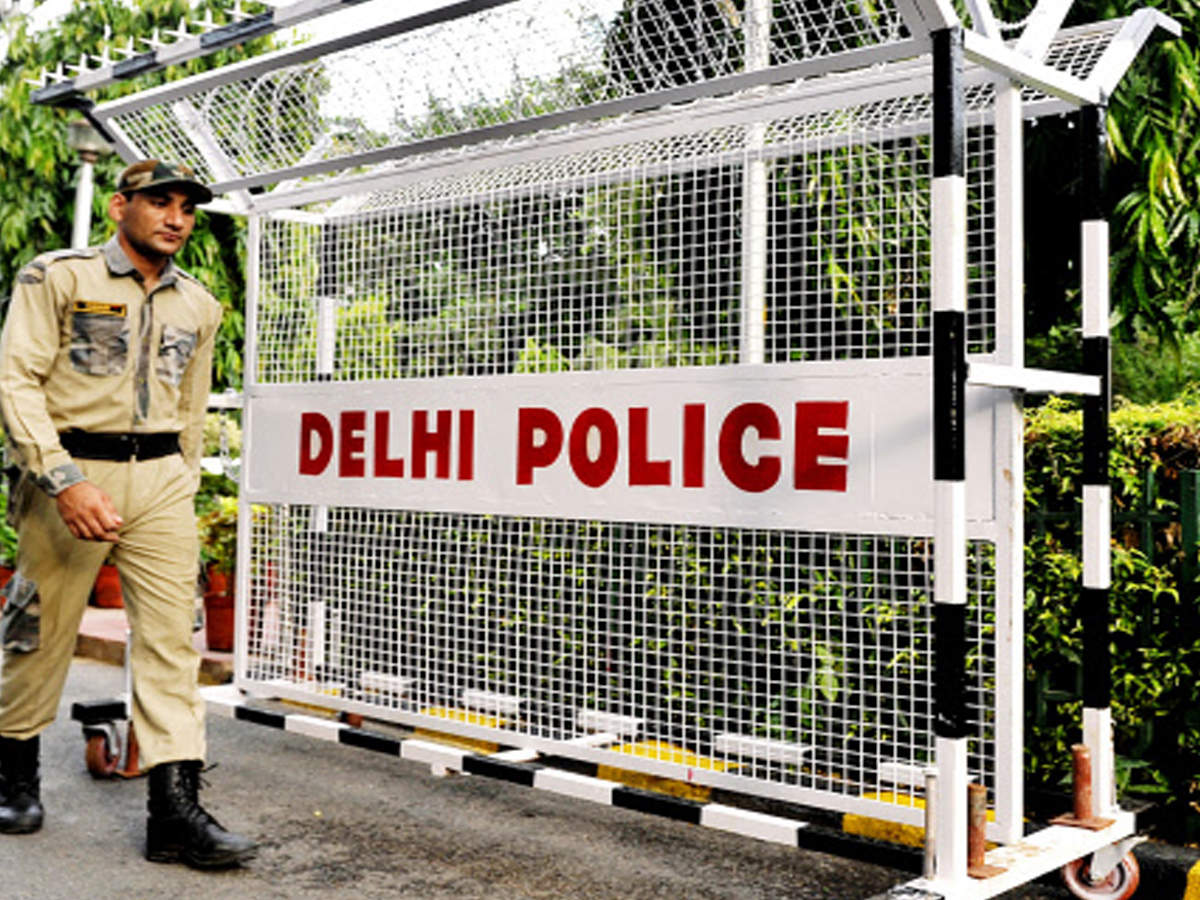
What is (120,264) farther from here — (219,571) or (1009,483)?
(219,571)

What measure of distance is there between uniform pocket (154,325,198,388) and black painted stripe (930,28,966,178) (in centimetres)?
258

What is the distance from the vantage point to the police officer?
4.21 m

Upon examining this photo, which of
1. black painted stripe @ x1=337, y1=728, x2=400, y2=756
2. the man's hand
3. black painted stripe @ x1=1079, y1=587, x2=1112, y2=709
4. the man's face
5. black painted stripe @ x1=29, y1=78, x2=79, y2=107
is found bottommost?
black painted stripe @ x1=337, y1=728, x2=400, y2=756

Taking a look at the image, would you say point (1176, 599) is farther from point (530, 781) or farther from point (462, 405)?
point (462, 405)

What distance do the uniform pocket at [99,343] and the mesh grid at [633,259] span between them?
1336 mm

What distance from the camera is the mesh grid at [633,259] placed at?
4195 mm

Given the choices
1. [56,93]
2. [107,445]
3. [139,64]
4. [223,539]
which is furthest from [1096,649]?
[223,539]

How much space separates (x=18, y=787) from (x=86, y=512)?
1.11 meters

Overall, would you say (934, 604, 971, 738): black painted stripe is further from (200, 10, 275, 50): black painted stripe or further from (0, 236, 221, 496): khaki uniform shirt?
(200, 10, 275, 50): black painted stripe

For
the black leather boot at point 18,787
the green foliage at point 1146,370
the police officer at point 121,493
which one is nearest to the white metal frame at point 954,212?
the police officer at point 121,493

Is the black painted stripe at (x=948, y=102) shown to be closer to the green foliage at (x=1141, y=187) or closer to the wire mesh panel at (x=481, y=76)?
the wire mesh panel at (x=481, y=76)

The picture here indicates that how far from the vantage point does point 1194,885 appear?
3732mm

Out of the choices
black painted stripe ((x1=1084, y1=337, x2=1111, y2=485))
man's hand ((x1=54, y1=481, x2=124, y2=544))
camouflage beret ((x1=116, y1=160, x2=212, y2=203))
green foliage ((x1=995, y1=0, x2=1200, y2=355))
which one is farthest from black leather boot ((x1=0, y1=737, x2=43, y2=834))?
green foliage ((x1=995, y1=0, x2=1200, y2=355))

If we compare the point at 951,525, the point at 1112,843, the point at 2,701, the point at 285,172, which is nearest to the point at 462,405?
the point at 285,172
